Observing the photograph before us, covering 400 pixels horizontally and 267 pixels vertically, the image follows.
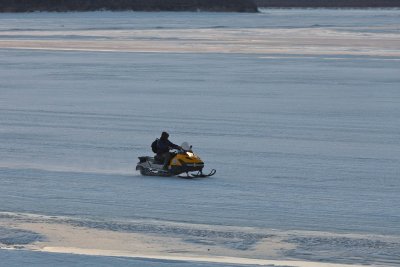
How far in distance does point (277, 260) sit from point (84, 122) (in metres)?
8.12

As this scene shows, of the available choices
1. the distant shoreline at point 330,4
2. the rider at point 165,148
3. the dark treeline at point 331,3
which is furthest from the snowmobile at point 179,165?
the dark treeline at point 331,3

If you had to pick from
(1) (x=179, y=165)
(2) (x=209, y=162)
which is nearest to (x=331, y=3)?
(2) (x=209, y=162)

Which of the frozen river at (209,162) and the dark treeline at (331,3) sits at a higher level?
the dark treeline at (331,3)

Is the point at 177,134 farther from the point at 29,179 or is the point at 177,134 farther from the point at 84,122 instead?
the point at 29,179

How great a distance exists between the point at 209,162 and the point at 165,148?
2.80 ft

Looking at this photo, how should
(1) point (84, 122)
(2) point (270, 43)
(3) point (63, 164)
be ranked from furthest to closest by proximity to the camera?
(2) point (270, 43), (1) point (84, 122), (3) point (63, 164)

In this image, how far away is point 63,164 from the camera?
36.8 ft

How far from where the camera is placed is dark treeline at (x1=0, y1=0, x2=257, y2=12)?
8238cm

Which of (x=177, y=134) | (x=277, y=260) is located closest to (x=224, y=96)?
(x=177, y=134)

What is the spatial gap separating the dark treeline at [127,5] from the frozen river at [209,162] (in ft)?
191

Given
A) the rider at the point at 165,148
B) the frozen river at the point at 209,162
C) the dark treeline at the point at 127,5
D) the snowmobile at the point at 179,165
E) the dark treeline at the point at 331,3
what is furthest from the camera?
the dark treeline at the point at 331,3

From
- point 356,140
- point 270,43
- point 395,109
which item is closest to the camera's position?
point 356,140

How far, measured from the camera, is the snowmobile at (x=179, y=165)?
1036 centimetres

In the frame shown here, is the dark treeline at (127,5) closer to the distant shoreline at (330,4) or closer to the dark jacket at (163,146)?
the distant shoreline at (330,4)
